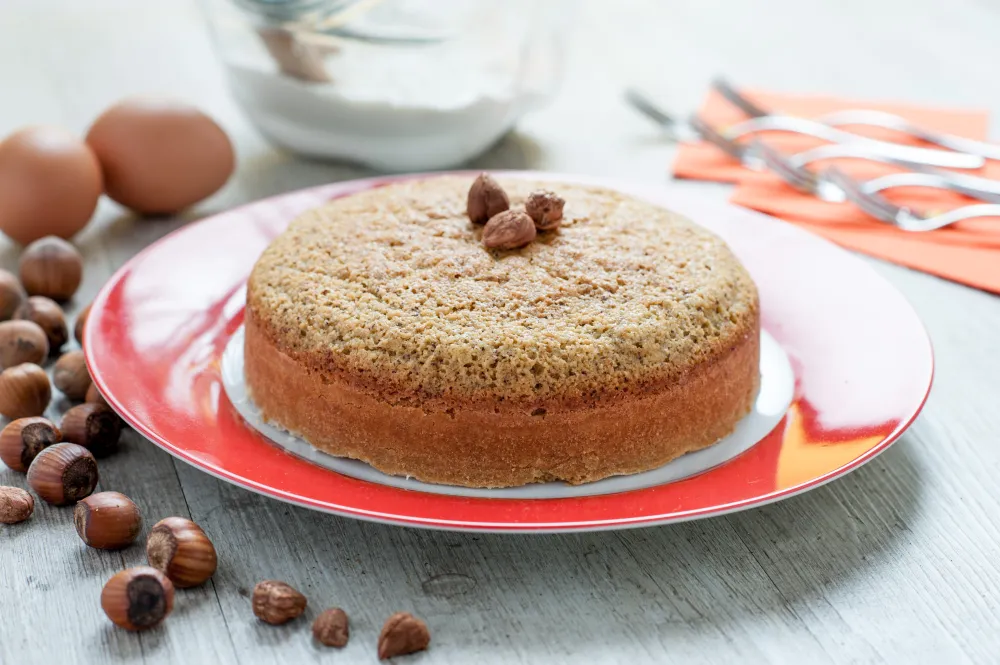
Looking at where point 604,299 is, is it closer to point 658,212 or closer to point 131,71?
point 658,212

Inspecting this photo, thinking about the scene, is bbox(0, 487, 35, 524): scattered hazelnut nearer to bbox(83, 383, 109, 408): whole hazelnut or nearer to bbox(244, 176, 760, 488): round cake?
bbox(83, 383, 109, 408): whole hazelnut

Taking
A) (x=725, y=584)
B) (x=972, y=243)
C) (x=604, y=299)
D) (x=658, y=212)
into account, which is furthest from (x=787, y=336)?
(x=972, y=243)

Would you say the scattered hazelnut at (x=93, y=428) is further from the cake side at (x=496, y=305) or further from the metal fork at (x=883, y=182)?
the metal fork at (x=883, y=182)

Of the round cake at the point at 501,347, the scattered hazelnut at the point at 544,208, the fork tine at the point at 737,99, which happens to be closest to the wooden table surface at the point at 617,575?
the round cake at the point at 501,347

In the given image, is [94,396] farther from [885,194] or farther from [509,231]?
[885,194]

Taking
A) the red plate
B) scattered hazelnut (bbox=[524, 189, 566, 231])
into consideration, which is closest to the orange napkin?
the red plate

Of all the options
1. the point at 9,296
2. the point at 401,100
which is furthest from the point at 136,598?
the point at 401,100

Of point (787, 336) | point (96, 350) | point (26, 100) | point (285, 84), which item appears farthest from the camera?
point (26, 100)
